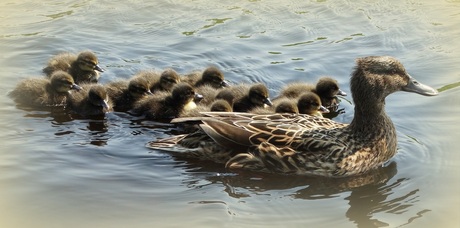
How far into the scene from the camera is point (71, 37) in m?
8.62

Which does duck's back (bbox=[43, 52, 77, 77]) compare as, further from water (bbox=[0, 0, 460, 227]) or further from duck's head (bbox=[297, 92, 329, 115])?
duck's head (bbox=[297, 92, 329, 115])

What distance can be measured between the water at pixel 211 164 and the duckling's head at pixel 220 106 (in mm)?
448

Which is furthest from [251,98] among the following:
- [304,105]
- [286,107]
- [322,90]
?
[322,90]

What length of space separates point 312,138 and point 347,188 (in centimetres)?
46

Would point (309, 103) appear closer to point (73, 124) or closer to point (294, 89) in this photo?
point (294, 89)

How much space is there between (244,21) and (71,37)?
191 centimetres

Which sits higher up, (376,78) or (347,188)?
(376,78)

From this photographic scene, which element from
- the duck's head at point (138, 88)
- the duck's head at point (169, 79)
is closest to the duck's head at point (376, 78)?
the duck's head at point (169, 79)

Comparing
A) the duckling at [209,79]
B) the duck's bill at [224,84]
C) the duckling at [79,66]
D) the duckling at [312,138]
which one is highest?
the duckling at [79,66]

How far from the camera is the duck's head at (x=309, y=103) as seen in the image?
689cm

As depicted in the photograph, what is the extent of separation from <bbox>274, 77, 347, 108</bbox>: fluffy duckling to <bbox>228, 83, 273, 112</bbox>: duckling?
1.17ft

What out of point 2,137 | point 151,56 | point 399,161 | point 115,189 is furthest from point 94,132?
point 399,161

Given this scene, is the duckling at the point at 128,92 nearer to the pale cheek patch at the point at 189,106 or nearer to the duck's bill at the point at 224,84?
the pale cheek patch at the point at 189,106

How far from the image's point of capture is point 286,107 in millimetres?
6715
